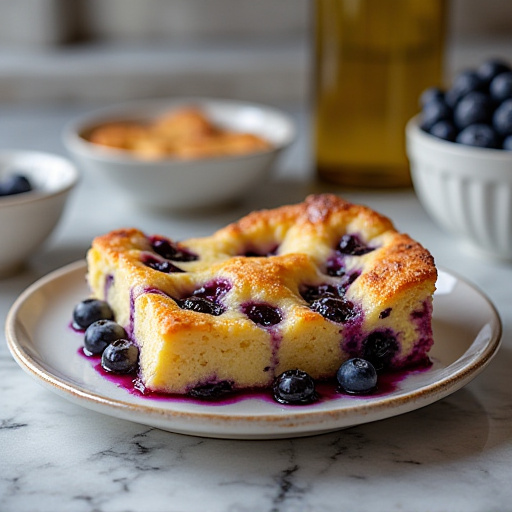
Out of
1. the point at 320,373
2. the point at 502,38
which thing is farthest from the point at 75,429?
the point at 502,38

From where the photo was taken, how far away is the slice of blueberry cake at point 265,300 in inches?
43.5

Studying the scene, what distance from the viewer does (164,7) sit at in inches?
119

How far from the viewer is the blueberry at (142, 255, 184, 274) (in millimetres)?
1268

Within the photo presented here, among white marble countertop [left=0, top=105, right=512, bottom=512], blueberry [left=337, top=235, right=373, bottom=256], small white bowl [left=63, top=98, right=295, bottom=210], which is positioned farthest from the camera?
small white bowl [left=63, top=98, right=295, bottom=210]

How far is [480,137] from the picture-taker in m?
1.65

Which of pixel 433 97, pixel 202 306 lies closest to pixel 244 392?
pixel 202 306

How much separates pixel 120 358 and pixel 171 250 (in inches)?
9.6

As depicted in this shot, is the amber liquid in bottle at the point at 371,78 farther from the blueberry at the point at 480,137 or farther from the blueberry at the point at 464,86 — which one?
the blueberry at the point at 480,137

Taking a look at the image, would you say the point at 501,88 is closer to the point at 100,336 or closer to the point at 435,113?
the point at 435,113

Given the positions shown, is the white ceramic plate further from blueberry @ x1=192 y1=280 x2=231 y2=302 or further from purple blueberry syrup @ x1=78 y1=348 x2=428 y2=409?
blueberry @ x1=192 y1=280 x2=231 y2=302

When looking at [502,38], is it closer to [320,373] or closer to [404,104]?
[404,104]

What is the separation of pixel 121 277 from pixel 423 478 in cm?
50

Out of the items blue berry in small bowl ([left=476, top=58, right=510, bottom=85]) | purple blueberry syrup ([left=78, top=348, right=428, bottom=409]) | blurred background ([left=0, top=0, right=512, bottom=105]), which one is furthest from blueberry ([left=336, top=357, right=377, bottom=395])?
blurred background ([left=0, top=0, right=512, bottom=105])

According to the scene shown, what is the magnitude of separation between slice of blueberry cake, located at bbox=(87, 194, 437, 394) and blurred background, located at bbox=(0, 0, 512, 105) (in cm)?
168
